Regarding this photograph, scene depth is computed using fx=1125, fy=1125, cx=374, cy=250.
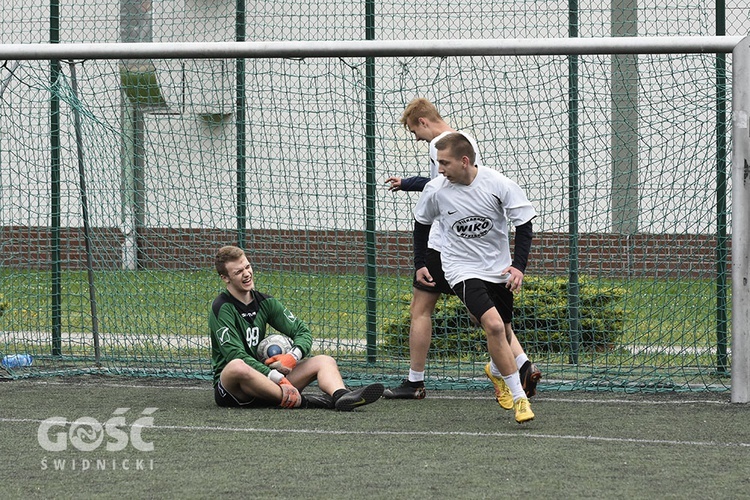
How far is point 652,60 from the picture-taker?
7.40 metres

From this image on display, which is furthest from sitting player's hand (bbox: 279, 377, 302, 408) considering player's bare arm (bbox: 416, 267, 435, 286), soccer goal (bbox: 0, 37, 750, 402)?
soccer goal (bbox: 0, 37, 750, 402)

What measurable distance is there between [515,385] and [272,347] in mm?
1492

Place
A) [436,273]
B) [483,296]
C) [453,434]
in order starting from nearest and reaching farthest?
[453,434] → [483,296] → [436,273]

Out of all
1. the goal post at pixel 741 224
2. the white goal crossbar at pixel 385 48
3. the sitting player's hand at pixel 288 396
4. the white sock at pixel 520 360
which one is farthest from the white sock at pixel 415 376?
the white goal crossbar at pixel 385 48

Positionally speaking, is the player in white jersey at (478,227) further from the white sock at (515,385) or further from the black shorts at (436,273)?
the black shorts at (436,273)

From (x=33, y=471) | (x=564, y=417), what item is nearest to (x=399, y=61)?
(x=564, y=417)

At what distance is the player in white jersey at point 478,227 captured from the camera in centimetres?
602

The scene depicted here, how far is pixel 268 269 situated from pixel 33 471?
12.8ft

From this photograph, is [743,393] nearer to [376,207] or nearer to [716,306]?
[716,306]

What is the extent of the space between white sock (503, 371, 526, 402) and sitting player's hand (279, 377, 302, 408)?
126 cm

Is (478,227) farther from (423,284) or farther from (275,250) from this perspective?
(275,250)

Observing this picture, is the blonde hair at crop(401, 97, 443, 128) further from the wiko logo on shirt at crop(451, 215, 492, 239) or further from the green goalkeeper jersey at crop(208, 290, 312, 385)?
the green goalkeeper jersey at crop(208, 290, 312, 385)

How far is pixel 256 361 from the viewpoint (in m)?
6.31

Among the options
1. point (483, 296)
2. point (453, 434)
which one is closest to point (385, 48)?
point (483, 296)
